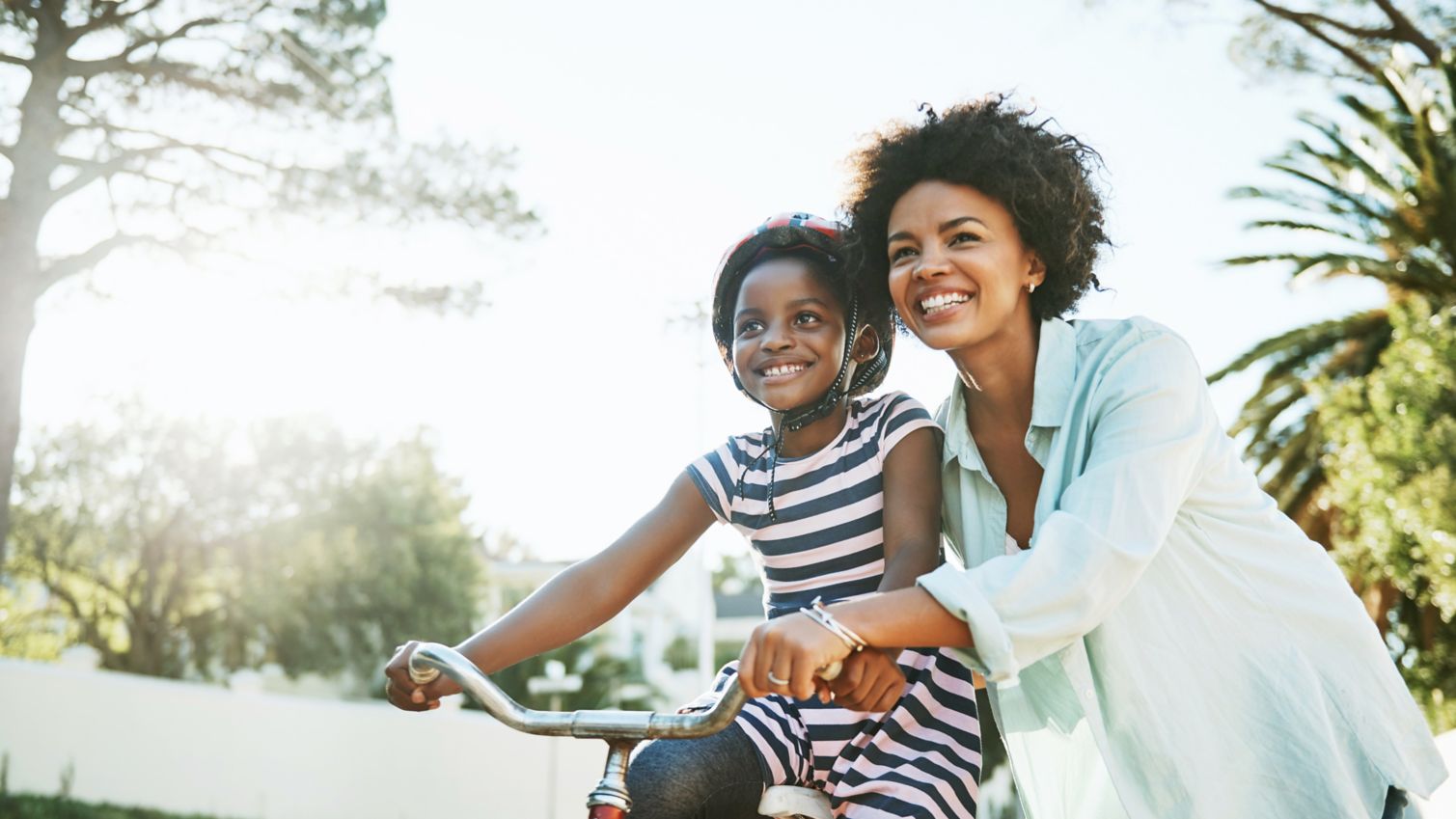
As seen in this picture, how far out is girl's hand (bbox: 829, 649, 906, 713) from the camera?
1989 millimetres

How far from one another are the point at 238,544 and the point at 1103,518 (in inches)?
1227

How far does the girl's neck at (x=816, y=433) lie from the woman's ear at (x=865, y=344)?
0.14 m

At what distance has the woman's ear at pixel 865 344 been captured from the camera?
3.03 meters

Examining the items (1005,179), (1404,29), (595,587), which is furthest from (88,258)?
→ (1404,29)

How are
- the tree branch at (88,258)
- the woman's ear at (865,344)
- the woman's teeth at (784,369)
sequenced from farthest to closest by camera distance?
the tree branch at (88,258), the woman's ear at (865,344), the woman's teeth at (784,369)

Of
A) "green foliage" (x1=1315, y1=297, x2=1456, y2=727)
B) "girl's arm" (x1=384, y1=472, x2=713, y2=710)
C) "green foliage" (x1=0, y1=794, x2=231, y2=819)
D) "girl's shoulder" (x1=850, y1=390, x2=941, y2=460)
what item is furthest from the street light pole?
"girl's shoulder" (x1=850, y1=390, x2=941, y2=460)

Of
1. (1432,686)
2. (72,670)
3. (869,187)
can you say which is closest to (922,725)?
(869,187)

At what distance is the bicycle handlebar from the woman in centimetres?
10

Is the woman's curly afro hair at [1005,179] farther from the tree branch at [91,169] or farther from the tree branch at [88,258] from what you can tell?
the tree branch at [88,258]

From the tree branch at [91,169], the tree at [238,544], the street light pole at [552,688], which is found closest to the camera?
the tree branch at [91,169]

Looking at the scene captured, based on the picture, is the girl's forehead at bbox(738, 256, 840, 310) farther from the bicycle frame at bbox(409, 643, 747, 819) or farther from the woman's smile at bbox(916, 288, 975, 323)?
the bicycle frame at bbox(409, 643, 747, 819)

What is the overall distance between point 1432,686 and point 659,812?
602 inches

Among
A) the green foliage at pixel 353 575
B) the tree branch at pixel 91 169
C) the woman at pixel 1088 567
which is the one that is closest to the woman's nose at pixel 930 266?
the woman at pixel 1088 567

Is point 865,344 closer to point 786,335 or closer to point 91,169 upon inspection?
point 786,335
